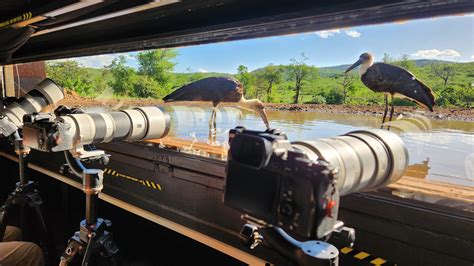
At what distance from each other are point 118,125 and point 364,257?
1377mm

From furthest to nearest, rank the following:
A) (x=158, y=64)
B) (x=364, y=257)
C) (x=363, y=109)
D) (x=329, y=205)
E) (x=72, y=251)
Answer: (x=158, y=64), (x=72, y=251), (x=363, y=109), (x=364, y=257), (x=329, y=205)

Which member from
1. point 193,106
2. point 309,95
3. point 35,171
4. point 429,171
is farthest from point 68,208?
point 429,171

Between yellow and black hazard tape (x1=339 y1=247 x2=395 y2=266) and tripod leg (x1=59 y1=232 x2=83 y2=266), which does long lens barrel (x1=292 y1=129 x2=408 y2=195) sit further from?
tripod leg (x1=59 y1=232 x2=83 y2=266)

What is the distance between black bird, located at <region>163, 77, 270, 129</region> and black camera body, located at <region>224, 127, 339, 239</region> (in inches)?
41.9

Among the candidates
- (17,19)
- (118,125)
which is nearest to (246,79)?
(118,125)

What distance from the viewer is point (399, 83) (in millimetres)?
1285

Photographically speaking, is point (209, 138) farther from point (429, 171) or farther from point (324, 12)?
point (429, 171)

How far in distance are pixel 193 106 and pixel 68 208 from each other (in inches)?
82.2

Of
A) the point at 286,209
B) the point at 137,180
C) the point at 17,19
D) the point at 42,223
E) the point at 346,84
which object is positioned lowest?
the point at 42,223

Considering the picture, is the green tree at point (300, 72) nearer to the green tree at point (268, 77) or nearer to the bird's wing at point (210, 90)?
the green tree at point (268, 77)

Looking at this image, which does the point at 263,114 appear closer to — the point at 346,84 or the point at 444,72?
the point at 346,84

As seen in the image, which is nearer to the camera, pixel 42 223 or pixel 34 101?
pixel 42 223

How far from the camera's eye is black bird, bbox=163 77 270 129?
71.9 inches

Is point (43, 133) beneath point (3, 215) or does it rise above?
above
